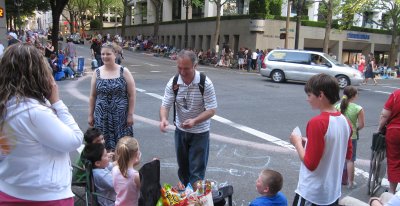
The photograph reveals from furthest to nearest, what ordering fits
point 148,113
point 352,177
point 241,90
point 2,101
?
point 241,90 → point 148,113 → point 352,177 → point 2,101

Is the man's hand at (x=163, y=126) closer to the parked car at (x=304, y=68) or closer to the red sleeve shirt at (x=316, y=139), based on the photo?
the red sleeve shirt at (x=316, y=139)

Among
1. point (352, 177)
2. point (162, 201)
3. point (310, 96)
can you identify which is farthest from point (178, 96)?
point (352, 177)

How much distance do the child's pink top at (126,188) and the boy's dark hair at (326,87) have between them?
1.69m

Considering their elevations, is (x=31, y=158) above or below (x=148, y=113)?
above

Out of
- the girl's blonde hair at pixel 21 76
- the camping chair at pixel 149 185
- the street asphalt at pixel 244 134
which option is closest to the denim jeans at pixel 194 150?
the street asphalt at pixel 244 134

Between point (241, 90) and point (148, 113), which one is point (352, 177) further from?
point (241, 90)

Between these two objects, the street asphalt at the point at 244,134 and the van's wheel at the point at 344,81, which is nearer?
the street asphalt at the point at 244,134

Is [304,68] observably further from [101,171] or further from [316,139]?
[316,139]

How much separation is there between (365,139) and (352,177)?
9.95ft

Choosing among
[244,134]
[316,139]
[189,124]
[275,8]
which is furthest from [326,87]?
[275,8]

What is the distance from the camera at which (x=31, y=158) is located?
2.09 meters

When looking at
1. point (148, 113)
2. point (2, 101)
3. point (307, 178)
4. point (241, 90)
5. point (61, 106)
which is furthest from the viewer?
point (241, 90)

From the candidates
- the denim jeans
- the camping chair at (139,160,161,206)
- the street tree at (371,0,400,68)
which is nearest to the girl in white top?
the camping chair at (139,160,161,206)

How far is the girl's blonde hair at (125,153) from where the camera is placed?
11.1 feet
